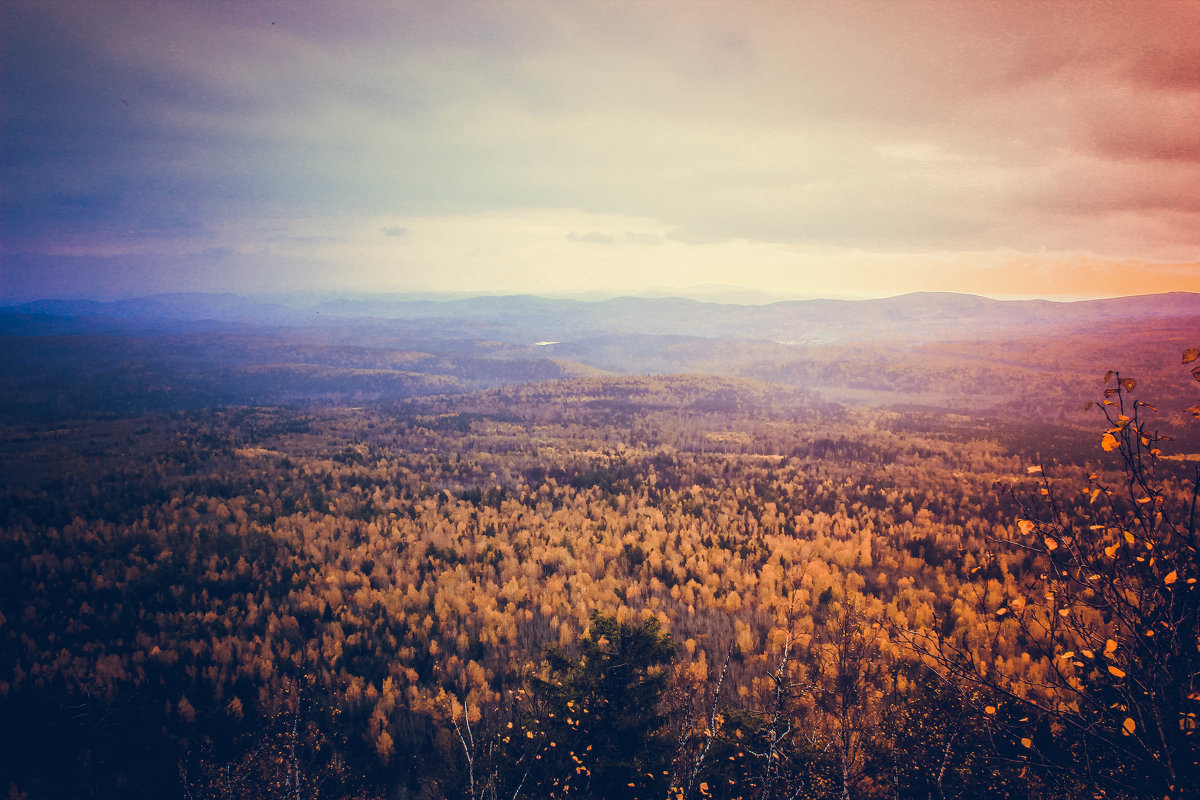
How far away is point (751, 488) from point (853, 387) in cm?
7974

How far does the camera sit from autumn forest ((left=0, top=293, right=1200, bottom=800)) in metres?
5.43

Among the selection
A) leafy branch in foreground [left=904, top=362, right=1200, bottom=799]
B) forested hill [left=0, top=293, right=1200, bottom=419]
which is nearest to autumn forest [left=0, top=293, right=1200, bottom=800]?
leafy branch in foreground [left=904, top=362, right=1200, bottom=799]

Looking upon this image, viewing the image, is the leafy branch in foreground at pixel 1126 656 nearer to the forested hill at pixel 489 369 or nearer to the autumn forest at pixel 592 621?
the autumn forest at pixel 592 621

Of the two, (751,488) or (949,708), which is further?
(751,488)

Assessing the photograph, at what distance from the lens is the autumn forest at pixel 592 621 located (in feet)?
17.8

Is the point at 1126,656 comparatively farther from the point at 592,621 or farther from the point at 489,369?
the point at 489,369

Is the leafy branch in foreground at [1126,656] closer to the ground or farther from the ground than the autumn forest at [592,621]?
farther from the ground

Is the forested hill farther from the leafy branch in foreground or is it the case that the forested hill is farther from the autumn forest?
the leafy branch in foreground

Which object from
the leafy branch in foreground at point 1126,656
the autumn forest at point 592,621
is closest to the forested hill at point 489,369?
the autumn forest at point 592,621

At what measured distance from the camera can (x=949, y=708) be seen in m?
7.39

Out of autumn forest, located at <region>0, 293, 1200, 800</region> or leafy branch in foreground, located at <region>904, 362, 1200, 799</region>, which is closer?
leafy branch in foreground, located at <region>904, 362, 1200, 799</region>

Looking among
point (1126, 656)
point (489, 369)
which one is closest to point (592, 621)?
point (1126, 656)

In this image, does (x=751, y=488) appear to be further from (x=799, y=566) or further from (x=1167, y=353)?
(x=1167, y=353)

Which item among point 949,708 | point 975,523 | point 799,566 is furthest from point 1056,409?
point 949,708
